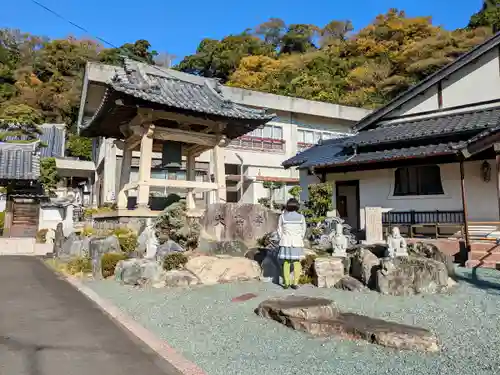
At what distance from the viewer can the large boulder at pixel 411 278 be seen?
23.9 ft

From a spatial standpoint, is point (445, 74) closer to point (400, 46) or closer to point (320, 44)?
point (400, 46)

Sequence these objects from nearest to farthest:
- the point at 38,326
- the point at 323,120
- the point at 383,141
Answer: the point at 38,326 → the point at 383,141 → the point at 323,120

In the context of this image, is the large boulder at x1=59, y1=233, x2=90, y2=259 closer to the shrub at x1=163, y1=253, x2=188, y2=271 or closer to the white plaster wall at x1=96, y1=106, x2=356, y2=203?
the shrub at x1=163, y1=253, x2=188, y2=271

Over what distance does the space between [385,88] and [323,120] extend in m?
15.2

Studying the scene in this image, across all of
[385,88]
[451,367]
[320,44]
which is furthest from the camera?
[320,44]

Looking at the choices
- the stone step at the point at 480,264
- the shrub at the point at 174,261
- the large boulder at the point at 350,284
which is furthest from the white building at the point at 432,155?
the shrub at the point at 174,261

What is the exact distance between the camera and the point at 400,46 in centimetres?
4691

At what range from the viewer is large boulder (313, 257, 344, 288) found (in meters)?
8.19

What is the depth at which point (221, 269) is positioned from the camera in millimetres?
9039

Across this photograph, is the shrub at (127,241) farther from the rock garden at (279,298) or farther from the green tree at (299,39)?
the green tree at (299,39)

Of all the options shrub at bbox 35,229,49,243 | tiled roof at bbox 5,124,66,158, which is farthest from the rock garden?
tiled roof at bbox 5,124,66,158

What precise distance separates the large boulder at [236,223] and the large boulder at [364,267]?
3604 millimetres

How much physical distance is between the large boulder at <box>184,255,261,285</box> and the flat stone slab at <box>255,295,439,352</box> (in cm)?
298

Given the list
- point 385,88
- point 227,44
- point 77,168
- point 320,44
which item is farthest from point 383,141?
point 320,44
